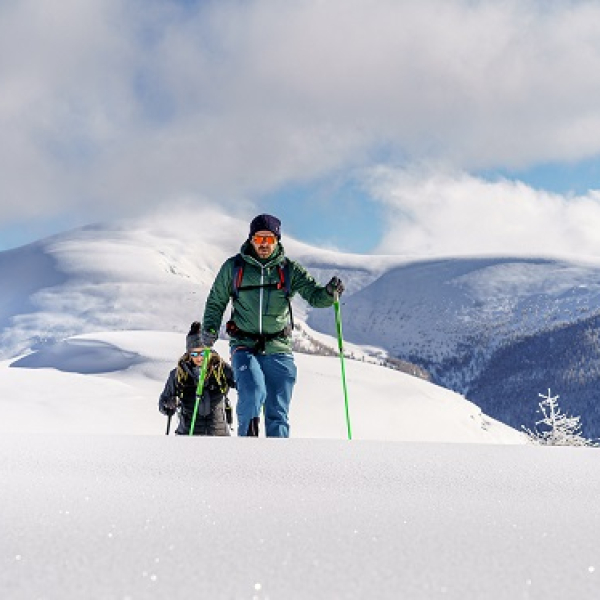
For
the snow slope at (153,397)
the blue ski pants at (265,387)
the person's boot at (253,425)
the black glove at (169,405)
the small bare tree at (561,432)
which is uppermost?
the snow slope at (153,397)

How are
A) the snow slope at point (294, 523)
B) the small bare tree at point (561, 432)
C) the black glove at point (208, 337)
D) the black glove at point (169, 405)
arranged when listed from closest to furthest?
the snow slope at point (294, 523) → the black glove at point (208, 337) → the black glove at point (169, 405) → the small bare tree at point (561, 432)

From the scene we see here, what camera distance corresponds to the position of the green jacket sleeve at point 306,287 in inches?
275

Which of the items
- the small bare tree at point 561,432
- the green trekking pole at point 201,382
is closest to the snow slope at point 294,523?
the green trekking pole at point 201,382

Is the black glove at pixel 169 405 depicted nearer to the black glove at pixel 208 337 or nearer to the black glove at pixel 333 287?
the black glove at pixel 208 337

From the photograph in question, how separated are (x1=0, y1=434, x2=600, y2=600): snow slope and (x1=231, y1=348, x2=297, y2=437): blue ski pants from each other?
9.55 ft

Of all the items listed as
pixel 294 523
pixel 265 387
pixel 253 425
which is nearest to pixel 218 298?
pixel 265 387

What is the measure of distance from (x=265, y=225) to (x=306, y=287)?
2.23 ft

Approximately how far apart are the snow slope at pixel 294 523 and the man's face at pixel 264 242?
10.6 feet

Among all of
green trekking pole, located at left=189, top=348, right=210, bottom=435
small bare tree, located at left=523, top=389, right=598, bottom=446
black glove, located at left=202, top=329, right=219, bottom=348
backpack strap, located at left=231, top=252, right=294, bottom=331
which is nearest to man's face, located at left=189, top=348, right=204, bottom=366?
green trekking pole, located at left=189, top=348, right=210, bottom=435

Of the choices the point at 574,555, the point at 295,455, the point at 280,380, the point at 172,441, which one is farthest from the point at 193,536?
the point at 280,380

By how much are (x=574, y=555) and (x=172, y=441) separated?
7.94 ft

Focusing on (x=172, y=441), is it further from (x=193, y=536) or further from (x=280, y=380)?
(x=280, y=380)

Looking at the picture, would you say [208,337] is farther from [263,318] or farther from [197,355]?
[197,355]

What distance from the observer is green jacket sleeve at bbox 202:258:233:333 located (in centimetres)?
694
